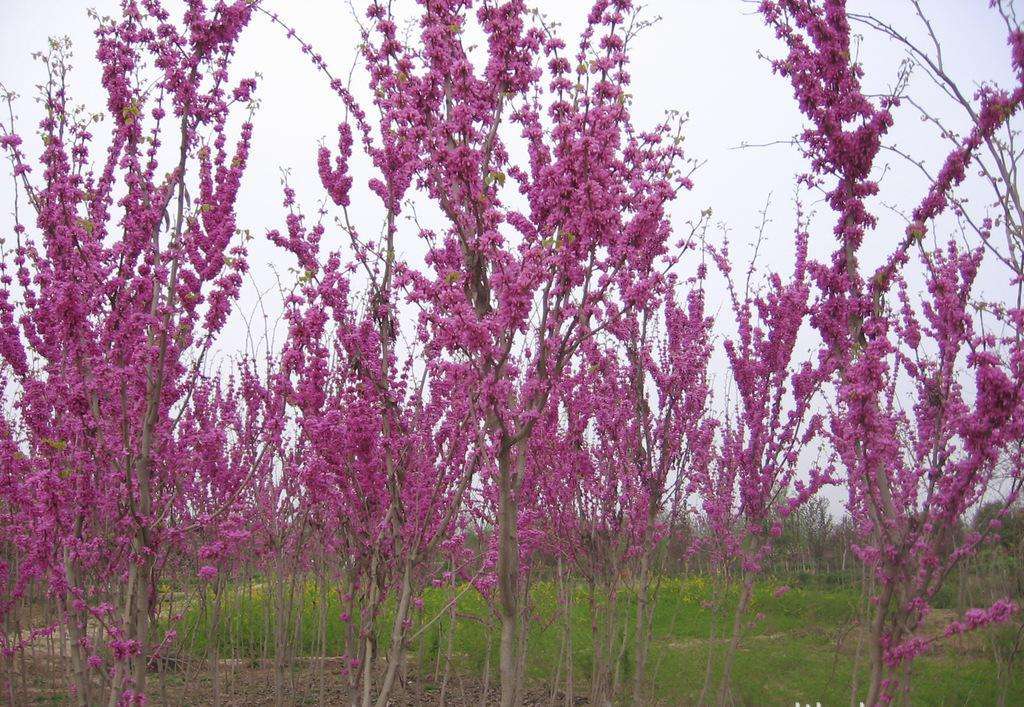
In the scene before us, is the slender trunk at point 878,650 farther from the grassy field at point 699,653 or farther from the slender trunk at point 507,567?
the grassy field at point 699,653

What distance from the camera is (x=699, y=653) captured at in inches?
462

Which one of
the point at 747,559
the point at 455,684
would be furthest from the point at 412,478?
the point at 455,684

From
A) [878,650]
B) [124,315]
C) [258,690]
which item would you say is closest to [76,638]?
[124,315]

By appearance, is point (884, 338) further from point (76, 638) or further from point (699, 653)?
point (699, 653)

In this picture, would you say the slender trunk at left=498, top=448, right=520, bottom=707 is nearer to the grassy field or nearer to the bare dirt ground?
the grassy field

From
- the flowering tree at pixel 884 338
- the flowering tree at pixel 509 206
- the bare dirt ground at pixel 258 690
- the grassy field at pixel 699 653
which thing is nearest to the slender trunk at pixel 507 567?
the flowering tree at pixel 509 206

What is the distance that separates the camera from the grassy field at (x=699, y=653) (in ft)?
29.8

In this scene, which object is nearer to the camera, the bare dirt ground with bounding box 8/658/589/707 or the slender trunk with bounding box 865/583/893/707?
the slender trunk with bounding box 865/583/893/707

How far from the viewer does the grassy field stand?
908 cm

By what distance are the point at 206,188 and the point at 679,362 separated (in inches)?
157

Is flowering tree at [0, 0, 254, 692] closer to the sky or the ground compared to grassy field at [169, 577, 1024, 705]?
closer to the sky

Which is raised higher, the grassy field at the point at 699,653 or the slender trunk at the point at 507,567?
the slender trunk at the point at 507,567

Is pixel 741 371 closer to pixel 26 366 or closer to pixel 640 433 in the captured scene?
pixel 640 433

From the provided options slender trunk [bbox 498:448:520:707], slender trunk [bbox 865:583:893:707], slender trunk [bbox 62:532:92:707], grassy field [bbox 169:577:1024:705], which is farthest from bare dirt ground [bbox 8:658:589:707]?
slender trunk [bbox 865:583:893:707]
